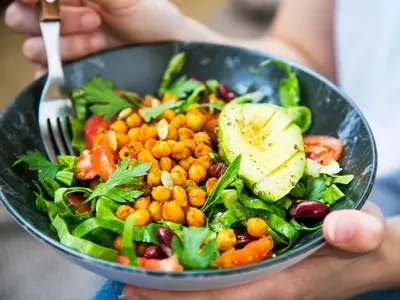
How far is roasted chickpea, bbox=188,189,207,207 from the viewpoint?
0.89 metres

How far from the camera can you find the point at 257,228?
86 centimetres

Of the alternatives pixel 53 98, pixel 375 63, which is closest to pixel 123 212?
pixel 53 98

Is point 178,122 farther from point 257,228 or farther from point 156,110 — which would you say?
point 257,228

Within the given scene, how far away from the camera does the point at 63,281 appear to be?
1299mm

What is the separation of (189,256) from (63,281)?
24.2 inches

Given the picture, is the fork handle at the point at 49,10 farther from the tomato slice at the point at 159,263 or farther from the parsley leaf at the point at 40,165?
the tomato slice at the point at 159,263

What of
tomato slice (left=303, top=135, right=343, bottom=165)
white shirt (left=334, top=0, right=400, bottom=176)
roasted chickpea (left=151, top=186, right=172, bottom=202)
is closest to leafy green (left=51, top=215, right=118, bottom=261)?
roasted chickpea (left=151, top=186, right=172, bottom=202)

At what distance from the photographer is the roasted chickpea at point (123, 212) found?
A: 870 millimetres

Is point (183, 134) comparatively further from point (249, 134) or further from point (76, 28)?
point (76, 28)

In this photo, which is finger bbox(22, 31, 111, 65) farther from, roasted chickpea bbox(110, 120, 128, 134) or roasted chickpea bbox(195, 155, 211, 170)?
roasted chickpea bbox(195, 155, 211, 170)

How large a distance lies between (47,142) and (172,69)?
0.31 meters

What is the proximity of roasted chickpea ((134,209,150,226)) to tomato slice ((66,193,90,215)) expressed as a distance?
12 centimetres

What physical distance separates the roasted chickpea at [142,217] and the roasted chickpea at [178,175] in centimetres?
8

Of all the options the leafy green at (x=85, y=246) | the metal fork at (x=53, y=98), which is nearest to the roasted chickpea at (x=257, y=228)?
the leafy green at (x=85, y=246)
